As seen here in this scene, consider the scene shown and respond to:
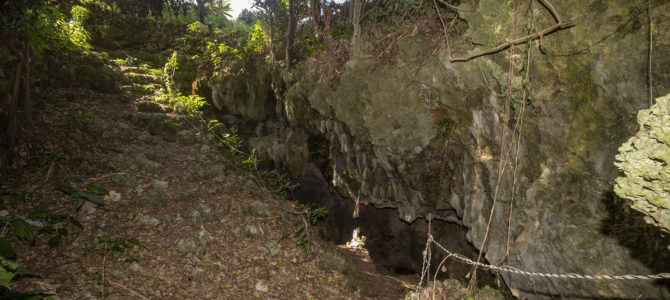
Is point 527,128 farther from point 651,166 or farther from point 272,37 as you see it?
point 272,37

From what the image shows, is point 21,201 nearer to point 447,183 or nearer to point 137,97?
point 137,97

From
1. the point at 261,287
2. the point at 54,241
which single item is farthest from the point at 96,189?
the point at 261,287

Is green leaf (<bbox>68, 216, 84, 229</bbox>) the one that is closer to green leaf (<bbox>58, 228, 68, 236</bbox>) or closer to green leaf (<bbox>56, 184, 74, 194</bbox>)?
green leaf (<bbox>58, 228, 68, 236</bbox>)

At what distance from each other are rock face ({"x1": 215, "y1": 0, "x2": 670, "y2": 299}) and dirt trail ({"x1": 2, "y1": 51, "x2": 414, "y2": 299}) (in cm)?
324

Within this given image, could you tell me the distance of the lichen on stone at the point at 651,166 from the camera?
1565 millimetres

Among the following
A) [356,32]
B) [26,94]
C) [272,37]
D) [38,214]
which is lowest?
[38,214]

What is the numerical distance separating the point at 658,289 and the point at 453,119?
13.1 ft

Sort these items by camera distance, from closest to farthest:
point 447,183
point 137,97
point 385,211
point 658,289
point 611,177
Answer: point 658,289
point 611,177
point 447,183
point 137,97
point 385,211

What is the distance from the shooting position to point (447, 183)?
6824 millimetres

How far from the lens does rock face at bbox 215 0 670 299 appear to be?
3502mm

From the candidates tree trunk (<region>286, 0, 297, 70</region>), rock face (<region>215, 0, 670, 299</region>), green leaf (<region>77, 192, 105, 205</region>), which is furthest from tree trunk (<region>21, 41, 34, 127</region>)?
tree trunk (<region>286, 0, 297, 70</region>)

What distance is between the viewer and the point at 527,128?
15.0ft

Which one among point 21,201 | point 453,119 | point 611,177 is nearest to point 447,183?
point 453,119

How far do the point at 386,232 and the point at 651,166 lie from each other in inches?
324
